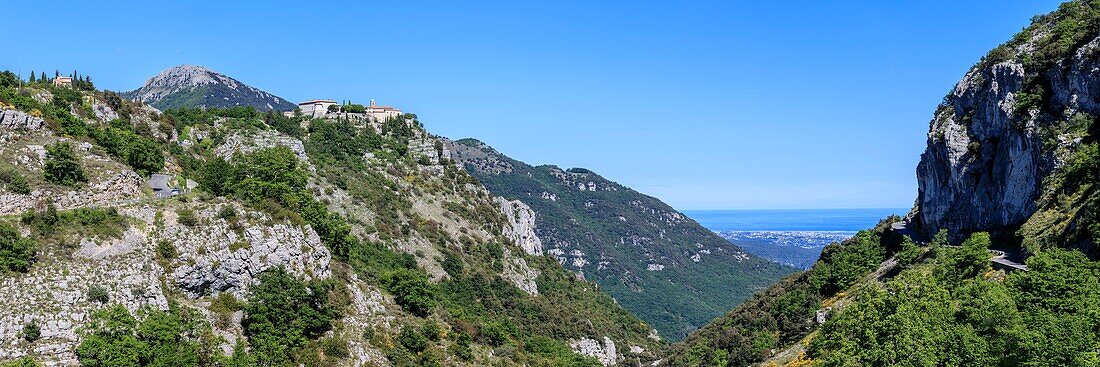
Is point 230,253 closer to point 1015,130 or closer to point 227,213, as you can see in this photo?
point 227,213

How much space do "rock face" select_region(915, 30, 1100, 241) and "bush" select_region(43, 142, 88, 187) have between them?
210 feet

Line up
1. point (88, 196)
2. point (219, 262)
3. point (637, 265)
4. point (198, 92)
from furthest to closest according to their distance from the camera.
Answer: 1. point (637, 265)
2. point (198, 92)
3. point (88, 196)
4. point (219, 262)

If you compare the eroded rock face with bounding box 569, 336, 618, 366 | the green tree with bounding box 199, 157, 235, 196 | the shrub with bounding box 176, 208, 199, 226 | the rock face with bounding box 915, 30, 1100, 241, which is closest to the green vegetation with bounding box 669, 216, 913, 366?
the rock face with bounding box 915, 30, 1100, 241

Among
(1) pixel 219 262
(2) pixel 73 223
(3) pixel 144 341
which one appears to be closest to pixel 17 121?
(2) pixel 73 223

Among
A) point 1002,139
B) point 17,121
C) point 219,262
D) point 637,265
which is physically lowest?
point 637,265

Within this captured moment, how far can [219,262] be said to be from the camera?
131ft

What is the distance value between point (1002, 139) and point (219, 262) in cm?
5846

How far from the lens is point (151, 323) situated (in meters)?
34.1

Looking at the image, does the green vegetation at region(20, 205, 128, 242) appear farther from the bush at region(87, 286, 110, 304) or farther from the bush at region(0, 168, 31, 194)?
the bush at region(87, 286, 110, 304)

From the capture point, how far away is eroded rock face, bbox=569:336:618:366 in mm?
74938

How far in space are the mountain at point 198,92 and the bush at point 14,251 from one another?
12902 centimetres

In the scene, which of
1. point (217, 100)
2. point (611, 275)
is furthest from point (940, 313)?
point (217, 100)

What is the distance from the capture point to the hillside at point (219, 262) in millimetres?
33906

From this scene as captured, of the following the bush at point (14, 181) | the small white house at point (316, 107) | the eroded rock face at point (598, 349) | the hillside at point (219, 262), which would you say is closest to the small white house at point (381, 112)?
the small white house at point (316, 107)
